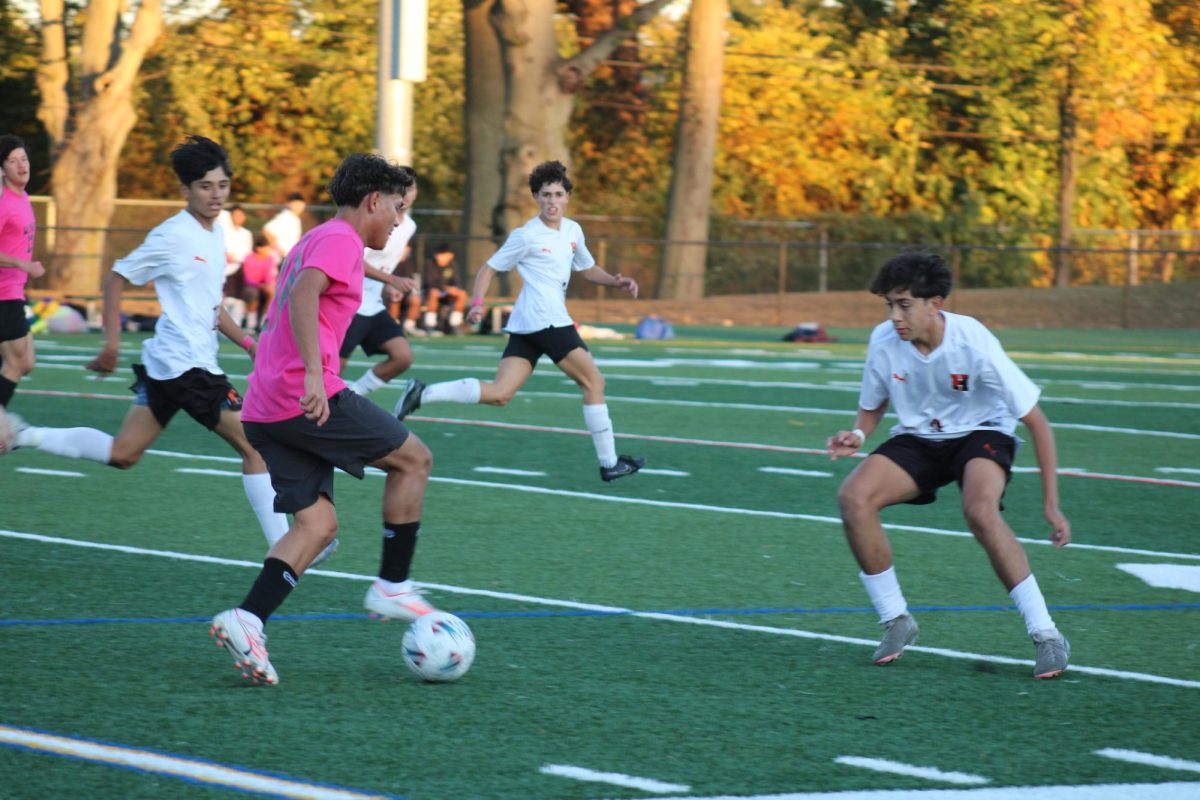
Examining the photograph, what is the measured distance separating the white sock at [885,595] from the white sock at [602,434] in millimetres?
4988

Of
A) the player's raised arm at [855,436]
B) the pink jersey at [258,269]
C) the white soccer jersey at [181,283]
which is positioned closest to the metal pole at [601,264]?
the pink jersey at [258,269]

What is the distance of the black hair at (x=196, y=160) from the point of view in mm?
7750

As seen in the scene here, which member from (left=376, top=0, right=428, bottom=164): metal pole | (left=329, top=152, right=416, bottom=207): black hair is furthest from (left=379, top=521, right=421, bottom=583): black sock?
(left=376, top=0, right=428, bottom=164): metal pole

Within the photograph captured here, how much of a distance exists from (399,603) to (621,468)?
5.16 metres

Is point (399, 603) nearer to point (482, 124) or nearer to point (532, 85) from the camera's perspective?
point (532, 85)

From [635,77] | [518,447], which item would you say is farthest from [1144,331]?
[518,447]

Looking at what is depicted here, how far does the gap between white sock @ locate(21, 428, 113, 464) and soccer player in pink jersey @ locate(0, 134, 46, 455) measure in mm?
1912

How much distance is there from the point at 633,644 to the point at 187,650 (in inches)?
63.7

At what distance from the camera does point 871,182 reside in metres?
46.8

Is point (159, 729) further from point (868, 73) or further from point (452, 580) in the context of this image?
point (868, 73)

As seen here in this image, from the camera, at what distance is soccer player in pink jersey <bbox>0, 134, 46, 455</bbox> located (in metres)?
10.7

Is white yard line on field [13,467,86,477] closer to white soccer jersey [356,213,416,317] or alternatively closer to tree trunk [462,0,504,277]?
white soccer jersey [356,213,416,317]

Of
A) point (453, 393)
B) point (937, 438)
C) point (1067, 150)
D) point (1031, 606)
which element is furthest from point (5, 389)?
point (1067, 150)

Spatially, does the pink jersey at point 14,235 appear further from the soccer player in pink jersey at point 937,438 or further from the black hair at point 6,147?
the soccer player in pink jersey at point 937,438
